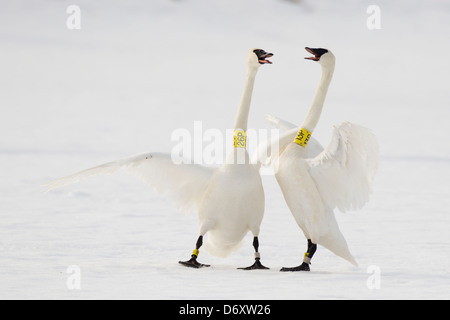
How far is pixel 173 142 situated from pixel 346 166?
38.6 ft

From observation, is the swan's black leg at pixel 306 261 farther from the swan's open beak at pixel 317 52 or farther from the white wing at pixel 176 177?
the swan's open beak at pixel 317 52

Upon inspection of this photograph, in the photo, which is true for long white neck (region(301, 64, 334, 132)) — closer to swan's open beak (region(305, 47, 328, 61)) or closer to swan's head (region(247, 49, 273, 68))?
swan's open beak (region(305, 47, 328, 61))

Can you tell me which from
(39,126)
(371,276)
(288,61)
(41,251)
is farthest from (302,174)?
(288,61)

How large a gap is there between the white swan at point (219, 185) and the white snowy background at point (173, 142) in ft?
1.14

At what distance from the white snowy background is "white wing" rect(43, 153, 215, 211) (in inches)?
23.0

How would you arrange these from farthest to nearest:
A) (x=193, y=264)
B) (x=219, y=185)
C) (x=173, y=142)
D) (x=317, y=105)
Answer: (x=173, y=142)
(x=317, y=105)
(x=193, y=264)
(x=219, y=185)

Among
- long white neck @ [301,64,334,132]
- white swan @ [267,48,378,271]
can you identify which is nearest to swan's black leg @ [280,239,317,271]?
white swan @ [267,48,378,271]

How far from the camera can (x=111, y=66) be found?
3259 cm

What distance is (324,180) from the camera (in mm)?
7613

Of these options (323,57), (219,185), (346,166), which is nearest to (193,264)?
(219,185)

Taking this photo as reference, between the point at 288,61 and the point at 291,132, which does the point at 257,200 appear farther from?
the point at 288,61

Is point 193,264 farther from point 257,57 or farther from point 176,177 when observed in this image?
point 257,57

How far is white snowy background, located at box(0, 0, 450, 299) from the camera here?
7.12m
